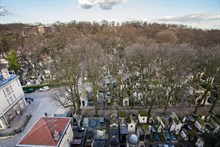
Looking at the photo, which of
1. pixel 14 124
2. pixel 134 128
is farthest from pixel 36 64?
pixel 134 128

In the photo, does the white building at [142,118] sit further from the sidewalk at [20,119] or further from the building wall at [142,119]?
the sidewalk at [20,119]

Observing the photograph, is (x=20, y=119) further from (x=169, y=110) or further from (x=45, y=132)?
(x=169, y=110)

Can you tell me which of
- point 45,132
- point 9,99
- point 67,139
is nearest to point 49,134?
point 45,132

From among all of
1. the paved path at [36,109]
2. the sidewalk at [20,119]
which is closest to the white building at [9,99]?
the sidewalk at [20,119]

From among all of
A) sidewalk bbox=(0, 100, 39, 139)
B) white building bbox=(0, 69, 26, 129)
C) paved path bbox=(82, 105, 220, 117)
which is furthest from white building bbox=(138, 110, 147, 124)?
white building bbox=(0, 69, 26, 129)

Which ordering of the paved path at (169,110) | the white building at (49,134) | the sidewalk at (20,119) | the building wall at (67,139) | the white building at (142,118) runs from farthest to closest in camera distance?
1. the paved path at (169,110)
2. the white building at (142,118)
3. the sidewalk at (20,119)
4. the building wall at (67,139)
5. the white building at (49,134)

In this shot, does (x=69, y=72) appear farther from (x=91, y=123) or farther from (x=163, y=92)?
(x=163, y=92)
